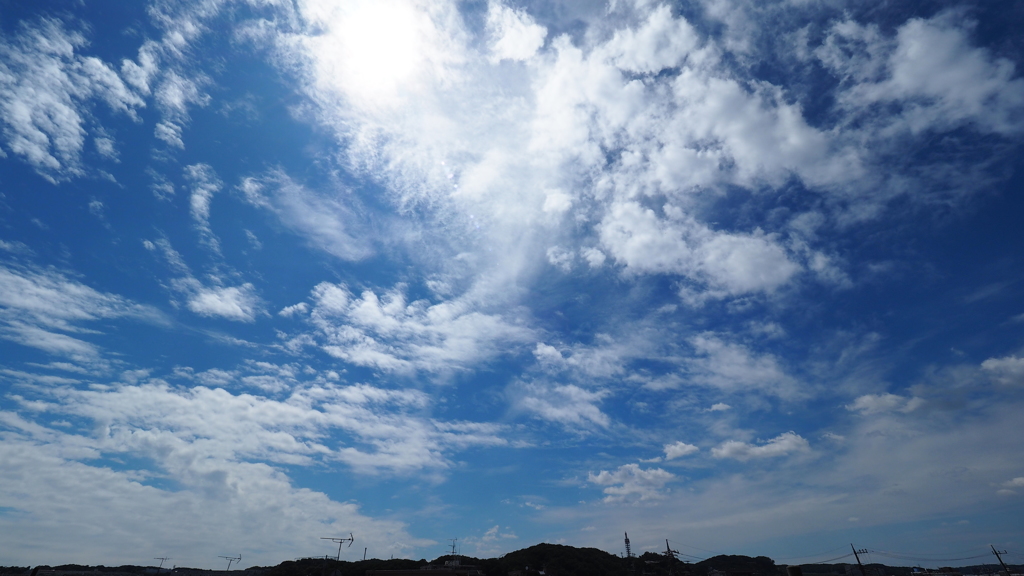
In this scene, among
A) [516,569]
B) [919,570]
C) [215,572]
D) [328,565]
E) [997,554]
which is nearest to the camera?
[997,554]

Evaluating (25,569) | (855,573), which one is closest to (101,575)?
(25,569)

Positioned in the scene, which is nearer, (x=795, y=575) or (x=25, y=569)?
(x=795, y=575)

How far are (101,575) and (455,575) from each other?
135549 millimetres

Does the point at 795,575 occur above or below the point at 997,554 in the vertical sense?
below

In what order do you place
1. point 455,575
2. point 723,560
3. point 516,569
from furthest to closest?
1. point 723,560
2. point 516,569
3. point 455,575

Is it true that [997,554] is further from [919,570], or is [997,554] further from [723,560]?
[723,560]

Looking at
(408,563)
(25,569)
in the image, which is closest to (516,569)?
(408,563)

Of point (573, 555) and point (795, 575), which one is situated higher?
point (573, 555)

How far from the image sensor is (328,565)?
12106cm

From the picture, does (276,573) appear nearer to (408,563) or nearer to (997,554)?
(408,563)

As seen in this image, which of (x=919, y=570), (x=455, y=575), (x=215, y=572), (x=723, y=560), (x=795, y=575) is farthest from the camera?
(x=723, y=560)

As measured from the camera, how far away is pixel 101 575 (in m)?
136

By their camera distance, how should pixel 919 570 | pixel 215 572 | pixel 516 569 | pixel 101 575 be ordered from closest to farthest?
pixel 516 569, pixel 101 575, pixel 919 570, pixel 215 572

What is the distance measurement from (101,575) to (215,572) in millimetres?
42423
